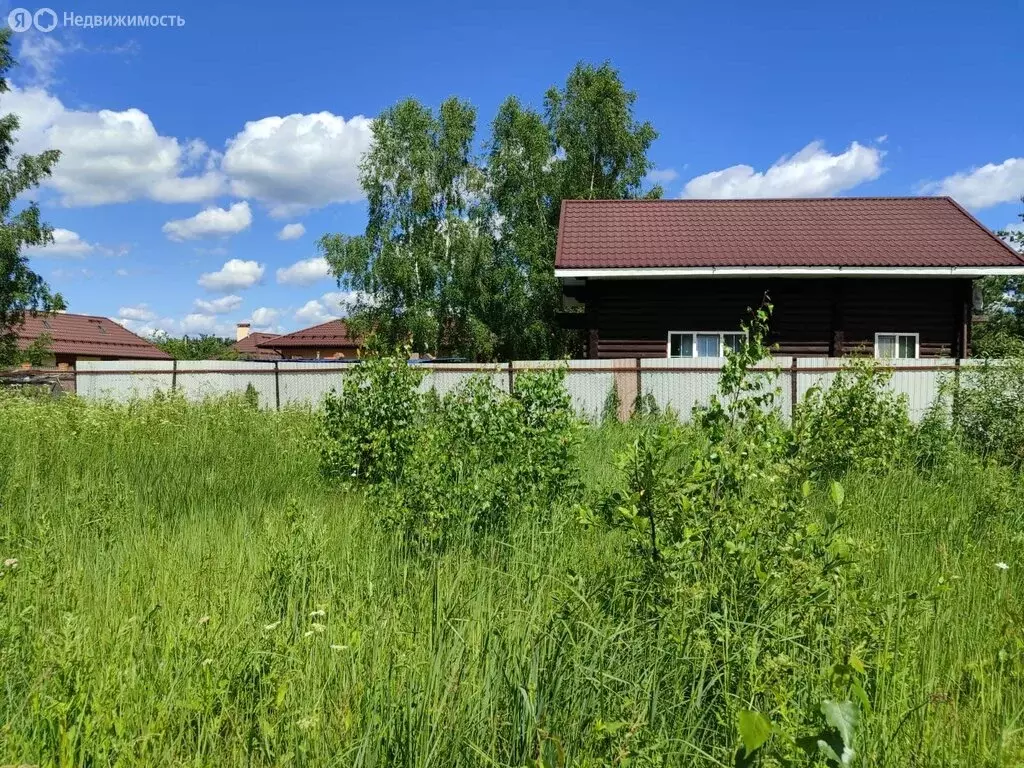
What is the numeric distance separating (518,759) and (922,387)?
42.6 ft

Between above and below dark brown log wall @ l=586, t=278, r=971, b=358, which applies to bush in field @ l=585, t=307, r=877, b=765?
below

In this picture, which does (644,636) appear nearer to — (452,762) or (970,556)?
(452,762)

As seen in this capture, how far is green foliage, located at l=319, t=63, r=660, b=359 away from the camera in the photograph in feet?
83.8

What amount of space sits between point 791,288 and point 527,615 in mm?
13955

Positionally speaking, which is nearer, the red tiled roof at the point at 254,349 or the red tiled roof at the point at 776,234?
the red tiled roof at the point at 776,234

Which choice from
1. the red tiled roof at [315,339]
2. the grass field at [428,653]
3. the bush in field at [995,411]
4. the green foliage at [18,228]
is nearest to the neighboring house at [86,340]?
the red tiled roof at [315,339]

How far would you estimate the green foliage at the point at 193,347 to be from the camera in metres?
50.7

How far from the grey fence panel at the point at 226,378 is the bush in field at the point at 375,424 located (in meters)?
10.9

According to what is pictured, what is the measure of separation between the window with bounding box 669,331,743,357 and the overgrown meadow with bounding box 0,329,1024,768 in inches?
386

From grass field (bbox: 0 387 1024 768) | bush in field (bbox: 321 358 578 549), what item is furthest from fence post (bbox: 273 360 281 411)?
grass field (bbox: 0 387 1024 768)

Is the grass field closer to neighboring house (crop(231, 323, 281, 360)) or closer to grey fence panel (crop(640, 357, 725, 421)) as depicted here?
grey fence panel (crop(640, 357, 725, 421))

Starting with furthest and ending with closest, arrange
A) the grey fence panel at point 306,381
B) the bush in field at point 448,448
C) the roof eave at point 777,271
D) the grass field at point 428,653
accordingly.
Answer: the grey fence panel at point 306,381, the roof eave at point 777,271, the bush in field at point 448,448, the grass field at point 428,653

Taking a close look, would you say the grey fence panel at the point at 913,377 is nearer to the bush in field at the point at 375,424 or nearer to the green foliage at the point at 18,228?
the bush in field at the point at 375,424

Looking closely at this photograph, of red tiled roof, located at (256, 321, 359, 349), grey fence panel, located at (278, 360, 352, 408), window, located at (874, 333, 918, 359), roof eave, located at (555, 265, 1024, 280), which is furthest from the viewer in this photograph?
red tiled roof, located at (256, 321, 359, 349)
